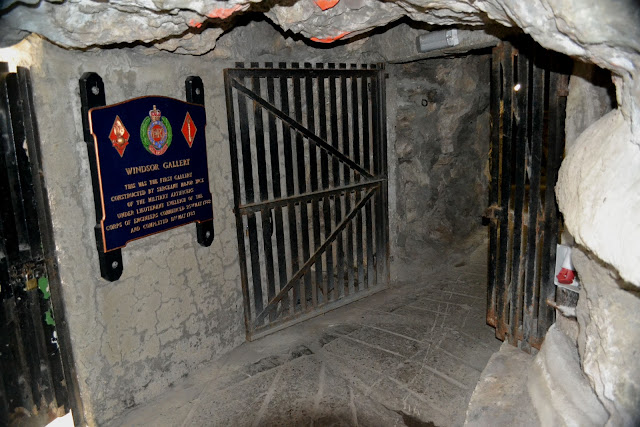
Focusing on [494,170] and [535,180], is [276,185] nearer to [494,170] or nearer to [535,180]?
[494,170]

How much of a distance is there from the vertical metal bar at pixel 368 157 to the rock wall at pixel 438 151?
441 mm

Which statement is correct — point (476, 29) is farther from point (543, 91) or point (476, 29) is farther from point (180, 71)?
point (180, 71)

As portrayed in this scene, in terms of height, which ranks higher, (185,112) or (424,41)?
(424,41)

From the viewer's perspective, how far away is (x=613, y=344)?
171 centimetres

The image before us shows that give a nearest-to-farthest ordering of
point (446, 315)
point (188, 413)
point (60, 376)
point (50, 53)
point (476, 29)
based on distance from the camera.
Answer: point (50, 53), point (60, 376), point (188, 413), point (476, 29), point (446, 315)

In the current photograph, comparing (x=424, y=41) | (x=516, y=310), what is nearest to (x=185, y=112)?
(x=424, y=41)

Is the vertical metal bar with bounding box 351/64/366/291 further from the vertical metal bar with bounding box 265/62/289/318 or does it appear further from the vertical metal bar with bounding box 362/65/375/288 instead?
the vertical metal bar with bounding box 265/62/289/318

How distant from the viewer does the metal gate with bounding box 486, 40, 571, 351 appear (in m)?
2.98

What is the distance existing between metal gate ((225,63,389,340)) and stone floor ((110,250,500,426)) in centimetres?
37

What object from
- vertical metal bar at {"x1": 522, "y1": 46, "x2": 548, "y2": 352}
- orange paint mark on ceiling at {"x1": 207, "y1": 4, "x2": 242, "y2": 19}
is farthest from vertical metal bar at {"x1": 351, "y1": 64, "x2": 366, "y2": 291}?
orange paint mark on ceiling at {"x1": 207, "y1": 4, "x2": 242, "y2": 19}

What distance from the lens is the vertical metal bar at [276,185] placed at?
4125mm

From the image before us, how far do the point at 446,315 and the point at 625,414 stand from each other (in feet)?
9.99

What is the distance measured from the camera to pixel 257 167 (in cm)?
415

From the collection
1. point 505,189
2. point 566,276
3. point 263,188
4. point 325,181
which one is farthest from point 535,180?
point 263,188
